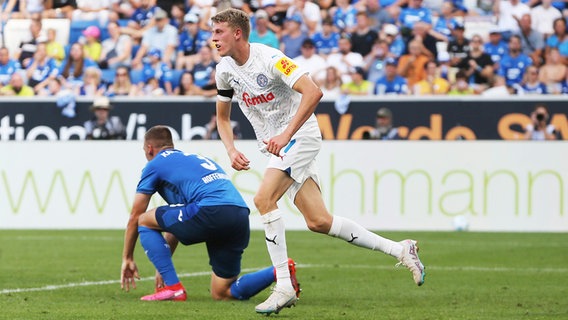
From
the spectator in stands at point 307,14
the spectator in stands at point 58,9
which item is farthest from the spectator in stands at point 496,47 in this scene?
the spectator in stands at point 58,9

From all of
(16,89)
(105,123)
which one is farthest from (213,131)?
(16,89)

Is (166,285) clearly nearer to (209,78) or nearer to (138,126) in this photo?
(138,126)

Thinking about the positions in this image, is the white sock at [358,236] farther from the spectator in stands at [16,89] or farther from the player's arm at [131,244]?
the spectator in stands at [16,89]

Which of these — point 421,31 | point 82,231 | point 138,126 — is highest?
point 421,31

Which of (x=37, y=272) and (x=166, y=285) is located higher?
(x=166, y=285)

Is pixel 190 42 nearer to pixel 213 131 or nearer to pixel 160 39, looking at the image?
pixel 160 39

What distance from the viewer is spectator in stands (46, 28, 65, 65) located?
22203 mm

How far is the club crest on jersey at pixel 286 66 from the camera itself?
26.2 feet

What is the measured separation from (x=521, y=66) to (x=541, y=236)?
399 cm

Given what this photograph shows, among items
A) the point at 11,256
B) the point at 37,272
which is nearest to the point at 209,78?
the point at 11,256

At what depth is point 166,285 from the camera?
891 centimetres

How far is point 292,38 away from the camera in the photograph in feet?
Result: 69.9

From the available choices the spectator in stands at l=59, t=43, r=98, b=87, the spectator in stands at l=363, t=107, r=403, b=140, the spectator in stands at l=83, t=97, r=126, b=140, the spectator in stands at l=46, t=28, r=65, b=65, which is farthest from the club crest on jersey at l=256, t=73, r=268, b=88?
the spectator in stands at l=46, t=28, r=65, b=65

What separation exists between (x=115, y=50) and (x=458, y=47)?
21.1 feet
